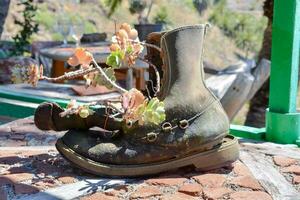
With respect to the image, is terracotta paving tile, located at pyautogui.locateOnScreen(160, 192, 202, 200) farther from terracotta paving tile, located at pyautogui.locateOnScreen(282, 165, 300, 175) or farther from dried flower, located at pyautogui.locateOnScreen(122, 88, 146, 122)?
terracotta paving tile, located at pyautogui.locateOnScreen(282, 165, 300, 175)

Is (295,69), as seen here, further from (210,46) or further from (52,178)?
(210,46)

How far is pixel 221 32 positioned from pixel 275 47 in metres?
21.3

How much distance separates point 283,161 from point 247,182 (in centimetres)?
37

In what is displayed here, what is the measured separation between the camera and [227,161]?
1.97m

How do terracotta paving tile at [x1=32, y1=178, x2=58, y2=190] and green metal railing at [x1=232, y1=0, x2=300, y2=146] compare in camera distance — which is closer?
terracotta paving tile at [x1=32, y1=178, x2=58, y2=190]

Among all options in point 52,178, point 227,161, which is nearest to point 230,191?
point 227,161

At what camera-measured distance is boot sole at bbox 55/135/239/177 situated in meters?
1.89

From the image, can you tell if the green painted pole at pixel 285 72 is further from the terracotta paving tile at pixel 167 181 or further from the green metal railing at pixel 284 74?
the terracotta paving tile at pixel 167 181

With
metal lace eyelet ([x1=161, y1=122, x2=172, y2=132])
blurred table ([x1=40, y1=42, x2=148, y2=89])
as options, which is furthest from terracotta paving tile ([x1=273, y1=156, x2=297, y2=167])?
blurred table ([x1=40, y1=42, x2=148, y2=89])

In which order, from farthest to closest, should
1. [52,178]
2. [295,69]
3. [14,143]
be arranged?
[295,69] → [14,143] → [52,178]

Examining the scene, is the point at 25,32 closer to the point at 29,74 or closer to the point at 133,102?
the point at 29,74

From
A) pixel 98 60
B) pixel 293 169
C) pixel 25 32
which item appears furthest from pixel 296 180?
pixel 25 32

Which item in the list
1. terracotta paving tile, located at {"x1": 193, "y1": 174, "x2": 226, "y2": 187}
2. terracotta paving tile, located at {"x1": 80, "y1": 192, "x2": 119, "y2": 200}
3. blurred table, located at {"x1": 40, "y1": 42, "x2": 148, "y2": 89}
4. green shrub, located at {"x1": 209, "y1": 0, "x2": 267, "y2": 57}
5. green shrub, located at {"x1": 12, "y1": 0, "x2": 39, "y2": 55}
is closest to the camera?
terracotta paving tile, located at {"x1": 80, "y1": 192, "x2": 119, "y2": 200}

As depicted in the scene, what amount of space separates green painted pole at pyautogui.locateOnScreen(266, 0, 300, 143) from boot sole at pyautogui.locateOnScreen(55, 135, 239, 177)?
71cm
